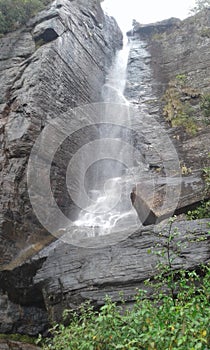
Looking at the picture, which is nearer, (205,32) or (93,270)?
(93,270)

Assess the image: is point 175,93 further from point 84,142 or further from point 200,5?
point 200,5

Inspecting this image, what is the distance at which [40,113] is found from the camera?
10.8 meters

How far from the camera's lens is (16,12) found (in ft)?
50.6

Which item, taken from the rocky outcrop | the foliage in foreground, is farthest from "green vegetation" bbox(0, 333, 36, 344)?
the rocky outcrop

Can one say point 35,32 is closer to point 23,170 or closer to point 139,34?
point 23,170

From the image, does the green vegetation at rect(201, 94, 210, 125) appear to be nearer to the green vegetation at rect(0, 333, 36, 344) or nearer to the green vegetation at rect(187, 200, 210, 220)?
the green vegetation at rect(187, 200, 210, 220)

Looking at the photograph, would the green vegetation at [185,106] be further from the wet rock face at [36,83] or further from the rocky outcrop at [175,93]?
the wet rock face at [36,83]

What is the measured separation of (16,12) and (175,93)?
25.3 ft

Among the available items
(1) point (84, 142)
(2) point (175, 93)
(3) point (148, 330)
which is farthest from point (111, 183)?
(3) point (148, 330)

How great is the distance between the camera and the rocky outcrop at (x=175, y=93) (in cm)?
874

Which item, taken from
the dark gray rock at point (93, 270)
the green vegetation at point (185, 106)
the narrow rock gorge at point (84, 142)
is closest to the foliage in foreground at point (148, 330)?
the narrow rock gorge at point (84, 142)

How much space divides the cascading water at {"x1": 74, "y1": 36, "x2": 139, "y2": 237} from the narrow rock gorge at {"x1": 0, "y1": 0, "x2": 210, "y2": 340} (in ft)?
1.60

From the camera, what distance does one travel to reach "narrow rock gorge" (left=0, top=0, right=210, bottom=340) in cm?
734

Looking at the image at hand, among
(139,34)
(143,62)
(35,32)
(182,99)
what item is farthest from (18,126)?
(139,34)
